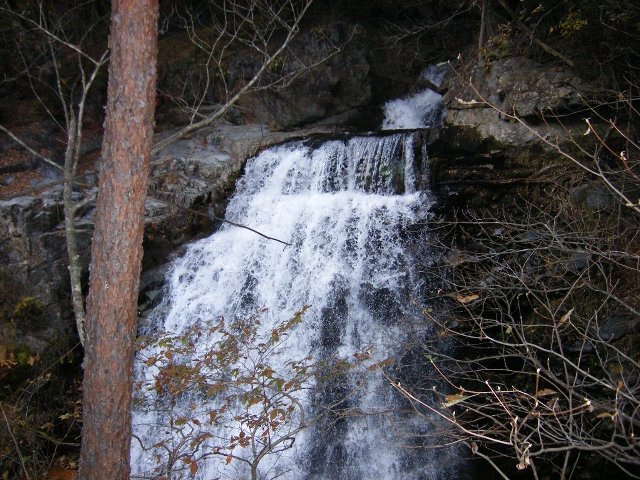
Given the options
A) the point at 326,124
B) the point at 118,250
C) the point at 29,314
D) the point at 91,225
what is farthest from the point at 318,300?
the point at 326,124

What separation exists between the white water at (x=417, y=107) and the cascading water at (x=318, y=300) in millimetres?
3293

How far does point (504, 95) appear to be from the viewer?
745 centimetres

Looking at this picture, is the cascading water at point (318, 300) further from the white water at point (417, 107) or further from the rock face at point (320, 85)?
the white water at point (417, 107)

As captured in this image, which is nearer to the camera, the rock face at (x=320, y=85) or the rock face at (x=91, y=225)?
the rock face at (x=91, y=225)

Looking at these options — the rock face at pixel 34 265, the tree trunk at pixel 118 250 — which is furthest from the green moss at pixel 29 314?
the tree trunk at pixel 118 250

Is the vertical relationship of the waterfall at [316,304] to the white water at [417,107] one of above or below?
below

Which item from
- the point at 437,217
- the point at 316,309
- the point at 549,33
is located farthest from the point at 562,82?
the point at 316,309

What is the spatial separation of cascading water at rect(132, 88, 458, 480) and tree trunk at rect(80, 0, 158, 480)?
121 centimetres

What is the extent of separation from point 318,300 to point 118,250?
3957 millimetres

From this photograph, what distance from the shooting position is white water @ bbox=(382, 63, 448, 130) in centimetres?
1137

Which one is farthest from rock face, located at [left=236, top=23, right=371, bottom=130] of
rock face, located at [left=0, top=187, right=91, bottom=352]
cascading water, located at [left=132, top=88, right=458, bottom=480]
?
rock face, located at [left=0, top=187, right=91, bottom=352]

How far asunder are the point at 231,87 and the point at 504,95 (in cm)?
824

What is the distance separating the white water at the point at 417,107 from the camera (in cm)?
1137

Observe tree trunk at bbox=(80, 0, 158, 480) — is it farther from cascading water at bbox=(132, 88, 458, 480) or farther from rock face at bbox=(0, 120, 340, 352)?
rock face at bbox=(0, 120, 340, 352)
